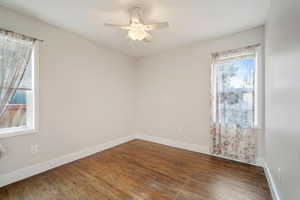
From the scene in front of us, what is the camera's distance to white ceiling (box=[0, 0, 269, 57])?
6.06ft

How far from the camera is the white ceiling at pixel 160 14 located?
72.7 inches

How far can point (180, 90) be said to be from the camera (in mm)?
3402

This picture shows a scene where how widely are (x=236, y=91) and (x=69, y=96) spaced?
11.1ft

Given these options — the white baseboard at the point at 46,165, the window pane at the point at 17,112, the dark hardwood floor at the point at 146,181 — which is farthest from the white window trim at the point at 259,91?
the window pane at the point at 17,112

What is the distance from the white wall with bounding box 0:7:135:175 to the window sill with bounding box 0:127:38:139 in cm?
7

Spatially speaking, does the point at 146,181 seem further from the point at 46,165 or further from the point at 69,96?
the point at 69,96

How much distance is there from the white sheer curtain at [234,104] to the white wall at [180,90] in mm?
155

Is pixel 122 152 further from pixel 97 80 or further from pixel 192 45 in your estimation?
pixel 192 45

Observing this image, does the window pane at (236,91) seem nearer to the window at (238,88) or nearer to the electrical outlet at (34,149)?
the window at (238,88)

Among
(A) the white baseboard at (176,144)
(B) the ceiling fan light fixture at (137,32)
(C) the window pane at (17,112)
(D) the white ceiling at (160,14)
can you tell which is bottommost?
(A) the white baseboard at (176,144)

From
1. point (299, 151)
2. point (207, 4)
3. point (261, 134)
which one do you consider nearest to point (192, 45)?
point (207, 4)

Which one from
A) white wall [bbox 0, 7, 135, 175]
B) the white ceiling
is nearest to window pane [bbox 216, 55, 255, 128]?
the white ceiling

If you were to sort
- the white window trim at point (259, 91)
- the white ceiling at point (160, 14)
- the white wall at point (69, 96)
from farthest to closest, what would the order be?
the white window trim at point (259, 91)
the white wall at point (69, 96)
the white ceiling at point (160, 14)

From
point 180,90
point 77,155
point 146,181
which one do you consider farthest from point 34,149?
point 180,90
